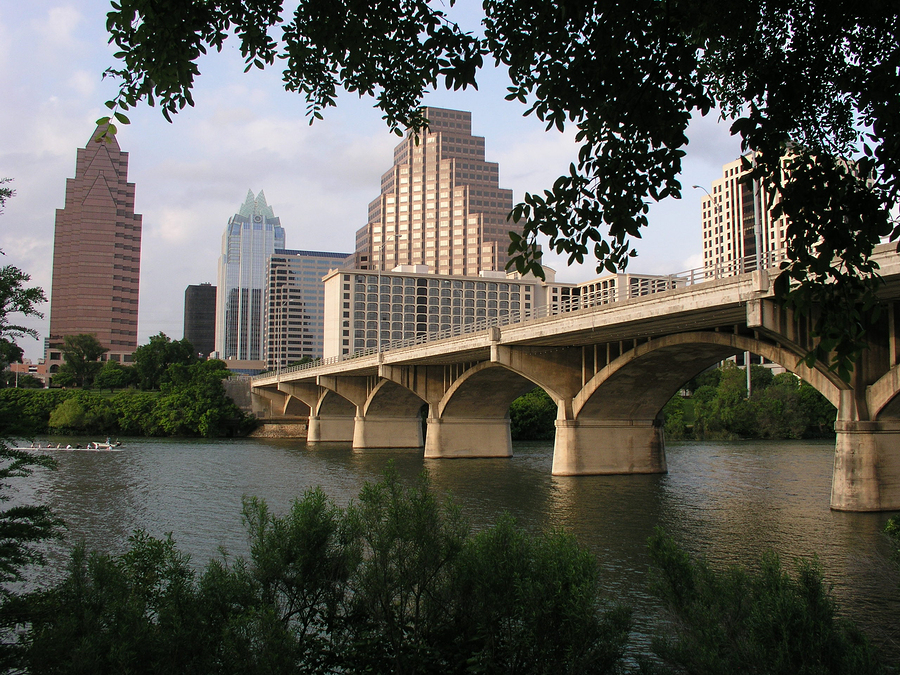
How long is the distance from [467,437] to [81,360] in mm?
96084

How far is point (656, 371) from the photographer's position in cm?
4025

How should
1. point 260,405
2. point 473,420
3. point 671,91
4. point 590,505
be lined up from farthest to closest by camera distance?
point 260,405, point 473,420, point 590,505, point 671,91

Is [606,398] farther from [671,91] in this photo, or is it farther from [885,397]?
[671,91]

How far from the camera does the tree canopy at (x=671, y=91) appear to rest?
605 centimetres

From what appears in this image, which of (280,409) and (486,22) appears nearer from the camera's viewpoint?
(486,22)

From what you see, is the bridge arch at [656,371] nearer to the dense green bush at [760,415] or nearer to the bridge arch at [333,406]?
the dense green bush at [760,415]

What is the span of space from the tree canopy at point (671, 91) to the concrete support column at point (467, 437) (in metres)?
51.8

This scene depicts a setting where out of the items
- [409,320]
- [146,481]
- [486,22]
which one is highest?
[409,320]

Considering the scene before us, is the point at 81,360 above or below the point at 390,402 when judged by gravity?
above

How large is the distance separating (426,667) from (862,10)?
7.94 meters

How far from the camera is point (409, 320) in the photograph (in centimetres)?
16138

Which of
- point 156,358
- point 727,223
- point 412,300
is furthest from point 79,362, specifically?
point 727,223

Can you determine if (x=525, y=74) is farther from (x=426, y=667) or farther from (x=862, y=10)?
(x=426, y=667)

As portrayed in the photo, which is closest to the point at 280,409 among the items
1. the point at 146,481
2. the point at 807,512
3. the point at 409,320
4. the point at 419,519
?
the point at 409,320
